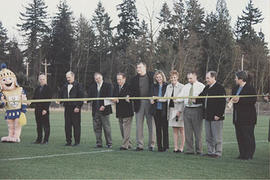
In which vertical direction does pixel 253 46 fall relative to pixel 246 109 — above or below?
above

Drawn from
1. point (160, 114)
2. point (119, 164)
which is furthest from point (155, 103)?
point (119, 164)

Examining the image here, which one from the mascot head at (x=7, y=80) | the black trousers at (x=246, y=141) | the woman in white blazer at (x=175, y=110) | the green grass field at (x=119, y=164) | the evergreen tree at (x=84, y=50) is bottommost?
the green grass field at (x=119, y=164)

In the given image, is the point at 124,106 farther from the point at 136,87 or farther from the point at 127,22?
the point at 127,22

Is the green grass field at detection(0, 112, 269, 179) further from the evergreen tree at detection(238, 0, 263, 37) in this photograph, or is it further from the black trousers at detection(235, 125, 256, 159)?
the evergreen tree at detection(238, 0, 263, 37)

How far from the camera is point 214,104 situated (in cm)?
1002

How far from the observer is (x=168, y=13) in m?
42.7

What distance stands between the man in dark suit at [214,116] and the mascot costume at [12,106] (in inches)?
227

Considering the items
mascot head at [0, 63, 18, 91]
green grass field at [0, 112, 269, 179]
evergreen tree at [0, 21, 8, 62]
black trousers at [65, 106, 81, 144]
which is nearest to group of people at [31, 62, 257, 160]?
black trousers at [65, 106, 81, 144]

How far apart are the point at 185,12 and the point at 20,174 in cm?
4309

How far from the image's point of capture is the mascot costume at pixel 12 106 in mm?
12977

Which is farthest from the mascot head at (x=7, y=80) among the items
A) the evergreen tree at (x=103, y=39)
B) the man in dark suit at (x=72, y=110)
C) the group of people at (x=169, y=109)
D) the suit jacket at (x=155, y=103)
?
the evergreen tree at (x=103, y=39)

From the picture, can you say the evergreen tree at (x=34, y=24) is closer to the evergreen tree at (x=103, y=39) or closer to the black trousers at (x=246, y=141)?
the evergreen tree at (x=103, y=39)

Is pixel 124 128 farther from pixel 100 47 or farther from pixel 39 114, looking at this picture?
pixel 100 47

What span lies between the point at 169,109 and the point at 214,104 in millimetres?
1464
